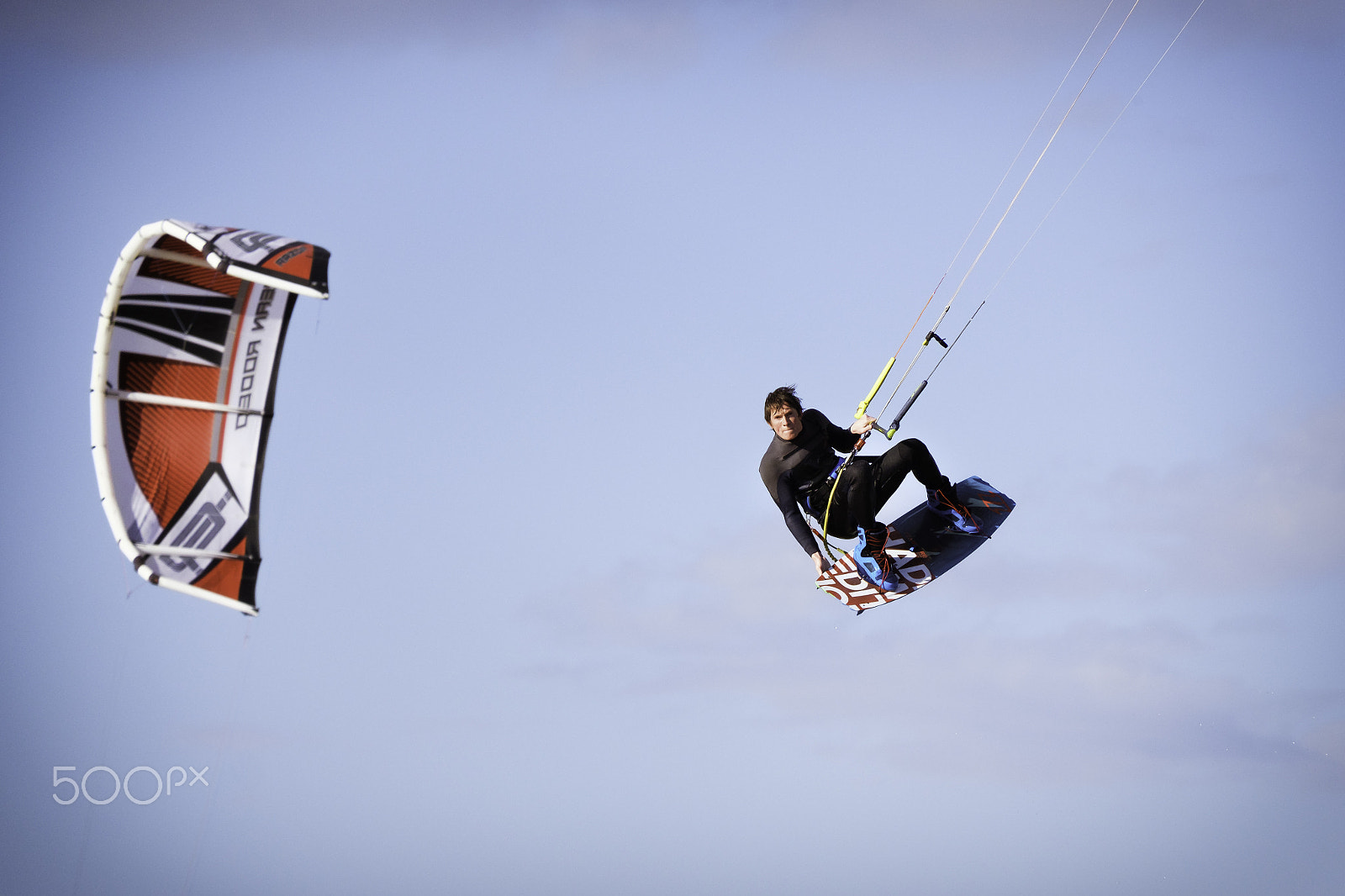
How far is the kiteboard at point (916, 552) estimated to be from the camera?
12820 millimetres

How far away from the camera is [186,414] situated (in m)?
11.8

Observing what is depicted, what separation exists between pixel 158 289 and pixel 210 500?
169 cm

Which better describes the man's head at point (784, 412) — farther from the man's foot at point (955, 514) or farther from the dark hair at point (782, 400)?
the man's foot at point (955, 514)

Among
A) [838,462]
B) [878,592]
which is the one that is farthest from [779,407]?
[878,592]

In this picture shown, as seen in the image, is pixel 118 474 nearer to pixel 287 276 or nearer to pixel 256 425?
pixel 256 425

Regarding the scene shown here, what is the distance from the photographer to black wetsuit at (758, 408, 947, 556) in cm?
1202

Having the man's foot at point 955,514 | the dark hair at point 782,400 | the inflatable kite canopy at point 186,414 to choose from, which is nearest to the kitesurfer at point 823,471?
the dark hair at point 782,400

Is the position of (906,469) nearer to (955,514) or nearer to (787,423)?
(787,423)

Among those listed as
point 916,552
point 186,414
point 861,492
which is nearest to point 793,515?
point 861,492

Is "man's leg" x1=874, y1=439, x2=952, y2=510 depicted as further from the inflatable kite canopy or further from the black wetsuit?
the inflatable kite canopy

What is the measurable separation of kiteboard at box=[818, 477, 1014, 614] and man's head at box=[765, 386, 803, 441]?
1400mm

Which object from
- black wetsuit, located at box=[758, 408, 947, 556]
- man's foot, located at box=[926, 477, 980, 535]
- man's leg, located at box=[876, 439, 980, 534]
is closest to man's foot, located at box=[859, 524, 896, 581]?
black wetsuit, located at box=[758, 408, 947, 556]

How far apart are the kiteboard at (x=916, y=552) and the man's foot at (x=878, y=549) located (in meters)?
0.03

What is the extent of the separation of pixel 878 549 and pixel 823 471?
111 centimetres
